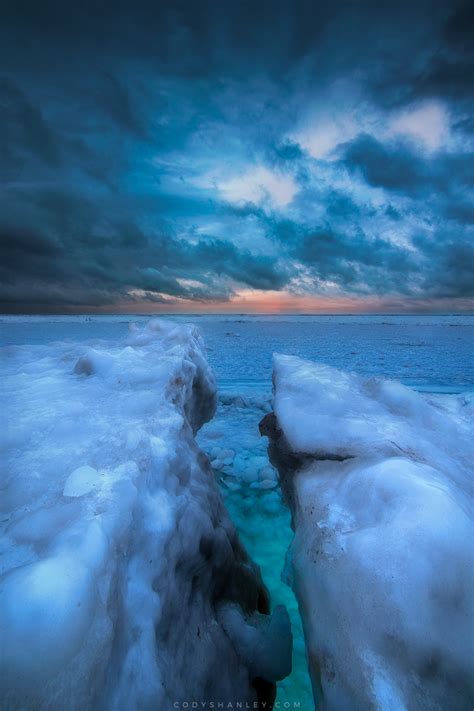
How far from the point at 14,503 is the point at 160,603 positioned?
0.75m

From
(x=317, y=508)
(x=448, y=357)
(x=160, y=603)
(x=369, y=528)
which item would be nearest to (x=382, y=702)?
(x=369, y=528)

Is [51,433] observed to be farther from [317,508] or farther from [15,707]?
[317,508]

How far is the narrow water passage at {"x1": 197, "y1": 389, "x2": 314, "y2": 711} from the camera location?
2256 mm

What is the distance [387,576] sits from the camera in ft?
3.83

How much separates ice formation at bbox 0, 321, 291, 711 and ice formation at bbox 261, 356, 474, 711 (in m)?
0.57

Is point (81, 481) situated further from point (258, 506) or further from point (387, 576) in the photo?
point (258, 506)

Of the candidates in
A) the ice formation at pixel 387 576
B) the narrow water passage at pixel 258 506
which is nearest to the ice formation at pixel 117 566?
the narrow water passage at pixel 258 506

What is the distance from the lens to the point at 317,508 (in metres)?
1.67

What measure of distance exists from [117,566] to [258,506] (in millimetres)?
3208

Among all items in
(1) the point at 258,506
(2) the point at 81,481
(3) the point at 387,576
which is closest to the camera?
(3) the point at 387,576

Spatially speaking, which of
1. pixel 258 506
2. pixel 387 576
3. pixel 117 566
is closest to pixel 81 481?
pixel 117 566

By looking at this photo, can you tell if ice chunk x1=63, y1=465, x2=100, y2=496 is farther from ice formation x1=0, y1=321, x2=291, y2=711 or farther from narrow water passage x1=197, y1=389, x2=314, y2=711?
narrow water passage x1=197, y1=389, x2=314, y2=711

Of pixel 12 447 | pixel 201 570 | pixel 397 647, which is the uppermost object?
pixel 12 447

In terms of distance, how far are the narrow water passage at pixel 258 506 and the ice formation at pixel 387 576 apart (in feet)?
3.86
